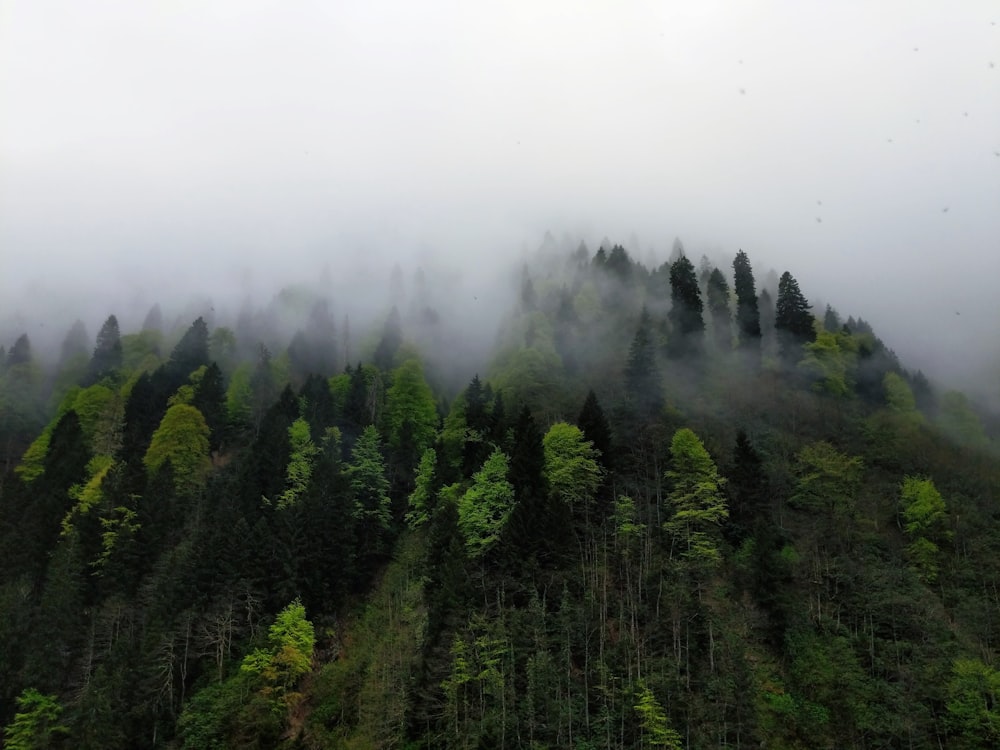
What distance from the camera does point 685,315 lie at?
10756 centimetres

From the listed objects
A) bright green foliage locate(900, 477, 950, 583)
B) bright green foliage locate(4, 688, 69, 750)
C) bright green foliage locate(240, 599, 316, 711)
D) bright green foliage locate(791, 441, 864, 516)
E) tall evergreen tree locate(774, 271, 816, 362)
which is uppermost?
tall evergreen tree locate(774, 271, 816, 362)

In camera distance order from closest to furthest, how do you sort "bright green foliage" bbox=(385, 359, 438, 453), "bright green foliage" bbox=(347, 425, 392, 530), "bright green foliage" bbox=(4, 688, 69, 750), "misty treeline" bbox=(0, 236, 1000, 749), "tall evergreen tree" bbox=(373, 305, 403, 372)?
"misty treeline" bbox=(0, 236, 1000, 749) → "bright green foliage" bbox=(4, 688, 69, 750) → "bright green foliage" bbox=(347, 425, 392, 530) → "bright green foliage" bbox=(385, 359, 438, 453) → "tall evergreen tree" bbox=(373, 305, 403, 372)

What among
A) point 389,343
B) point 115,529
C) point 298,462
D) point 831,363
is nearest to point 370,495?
point 298,462

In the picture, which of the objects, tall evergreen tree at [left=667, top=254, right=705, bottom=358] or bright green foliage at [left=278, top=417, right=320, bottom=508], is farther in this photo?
tall evergreen tree at [left=667, top=254, right=705, bottom=358]

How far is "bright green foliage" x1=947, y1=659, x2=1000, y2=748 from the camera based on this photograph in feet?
151

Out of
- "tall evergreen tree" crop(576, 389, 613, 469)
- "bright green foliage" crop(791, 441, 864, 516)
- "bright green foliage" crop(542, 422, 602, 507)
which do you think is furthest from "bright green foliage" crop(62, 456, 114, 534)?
"bright green foliage" crop(791, 441, 864, 516)

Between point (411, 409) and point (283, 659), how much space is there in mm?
41303

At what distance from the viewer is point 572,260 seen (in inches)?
5625

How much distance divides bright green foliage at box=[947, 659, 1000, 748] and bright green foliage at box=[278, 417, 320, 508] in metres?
56.5

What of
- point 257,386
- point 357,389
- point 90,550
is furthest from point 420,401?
point 90,550

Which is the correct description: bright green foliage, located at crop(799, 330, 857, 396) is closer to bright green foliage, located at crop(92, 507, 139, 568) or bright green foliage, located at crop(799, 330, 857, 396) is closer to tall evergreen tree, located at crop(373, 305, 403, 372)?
tall evergreen tree, located at crop(373, 305, 403, 372)

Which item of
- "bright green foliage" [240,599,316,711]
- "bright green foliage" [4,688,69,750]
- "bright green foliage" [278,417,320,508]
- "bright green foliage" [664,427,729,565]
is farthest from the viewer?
"bright green foliage" [278,417,320,508]

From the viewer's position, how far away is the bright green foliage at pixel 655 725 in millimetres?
44812

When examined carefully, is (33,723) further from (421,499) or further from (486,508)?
(486,508)
